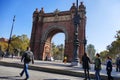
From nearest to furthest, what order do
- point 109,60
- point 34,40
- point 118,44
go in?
point 109,60, point 34,40, point 118,44

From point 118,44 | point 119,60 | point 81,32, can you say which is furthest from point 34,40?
point 119,60

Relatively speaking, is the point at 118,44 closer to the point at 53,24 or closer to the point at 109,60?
the point at 53,24

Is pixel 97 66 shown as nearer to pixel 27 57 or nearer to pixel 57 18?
pixel 27 57

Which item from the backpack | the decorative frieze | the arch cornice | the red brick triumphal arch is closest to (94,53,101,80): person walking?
the backpack

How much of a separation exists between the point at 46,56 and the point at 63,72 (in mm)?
31182

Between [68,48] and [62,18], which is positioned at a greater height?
[62,18]

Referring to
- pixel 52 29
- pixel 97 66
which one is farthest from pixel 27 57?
pixel 52 29

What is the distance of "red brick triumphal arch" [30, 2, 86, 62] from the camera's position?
133 feet

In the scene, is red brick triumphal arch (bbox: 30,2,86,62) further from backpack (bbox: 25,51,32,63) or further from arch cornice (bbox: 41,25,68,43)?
backpack (bbox: 25,51,32,63)

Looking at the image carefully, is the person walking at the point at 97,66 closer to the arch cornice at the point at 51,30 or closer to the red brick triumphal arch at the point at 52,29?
the red brick triumphal arch at the point at 52,29

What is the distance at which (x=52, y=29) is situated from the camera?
4344 centimetres

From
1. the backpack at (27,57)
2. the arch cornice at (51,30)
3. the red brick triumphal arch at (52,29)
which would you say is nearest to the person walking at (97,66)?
the backpack at (27,57)

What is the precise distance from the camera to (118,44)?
1949 inches

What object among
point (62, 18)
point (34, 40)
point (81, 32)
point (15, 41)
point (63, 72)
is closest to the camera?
point (63, 72)
